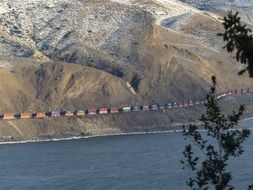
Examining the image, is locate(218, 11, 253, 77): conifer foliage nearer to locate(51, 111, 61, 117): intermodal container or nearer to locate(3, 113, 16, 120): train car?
locate(3, 113, 16, 120): train car

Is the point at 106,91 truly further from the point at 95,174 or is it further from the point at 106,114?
the point at 95,174

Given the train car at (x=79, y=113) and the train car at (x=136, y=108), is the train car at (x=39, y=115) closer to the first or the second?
the train car at (x=79, y=113)

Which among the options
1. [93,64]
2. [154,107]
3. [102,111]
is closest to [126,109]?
[102,111]

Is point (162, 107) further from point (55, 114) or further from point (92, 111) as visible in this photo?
point (55, 114)

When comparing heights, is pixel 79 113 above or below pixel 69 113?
below

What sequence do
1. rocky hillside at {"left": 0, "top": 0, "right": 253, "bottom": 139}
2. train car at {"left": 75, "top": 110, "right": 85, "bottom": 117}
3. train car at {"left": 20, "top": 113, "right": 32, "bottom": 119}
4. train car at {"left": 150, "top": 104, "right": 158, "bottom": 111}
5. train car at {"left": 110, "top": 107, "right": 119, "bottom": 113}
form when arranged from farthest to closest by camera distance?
1. train car at {"left": 150, "top": 104, "right": 158, "bottom": 111}
2. train car at {"left": 110, "top": 107, "right": 119, "bottom": 113}
3. train car at {"left": 75, "top": 110, "right": 85, "bottom": 117}
4. rocky hillside at {"left": 0, "top": 0, "right": 253, "bottom": 139}
5. train car at {"left": 20, "top": 113, "right": 32, "bottom": 119}

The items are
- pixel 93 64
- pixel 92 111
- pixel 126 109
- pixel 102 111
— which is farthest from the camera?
pixel 93 64

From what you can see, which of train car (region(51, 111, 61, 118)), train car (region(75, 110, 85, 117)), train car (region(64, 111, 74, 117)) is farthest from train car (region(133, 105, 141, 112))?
train car (region(51, 111, 61, 118))
